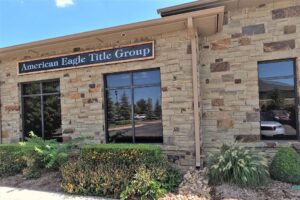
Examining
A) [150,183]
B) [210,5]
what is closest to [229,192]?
[150,183]

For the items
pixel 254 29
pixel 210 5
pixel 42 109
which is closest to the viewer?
Result: pixel 254 29

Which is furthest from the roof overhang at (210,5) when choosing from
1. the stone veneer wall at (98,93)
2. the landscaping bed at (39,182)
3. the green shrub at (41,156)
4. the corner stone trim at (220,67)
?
the landscaping bed at (39,182)

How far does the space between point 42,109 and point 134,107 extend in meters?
3.40

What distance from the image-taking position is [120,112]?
285 inches

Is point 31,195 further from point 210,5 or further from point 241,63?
point 210,5

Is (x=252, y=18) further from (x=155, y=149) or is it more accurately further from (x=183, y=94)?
(x=155, y=149)

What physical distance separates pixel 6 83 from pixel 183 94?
6.23 m

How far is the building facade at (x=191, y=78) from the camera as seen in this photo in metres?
6.11

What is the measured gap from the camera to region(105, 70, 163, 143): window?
6812 mm

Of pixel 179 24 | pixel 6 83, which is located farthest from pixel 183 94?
pixel 6 83

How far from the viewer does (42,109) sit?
8.33m

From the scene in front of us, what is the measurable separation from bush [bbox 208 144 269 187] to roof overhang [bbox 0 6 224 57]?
9.74ft

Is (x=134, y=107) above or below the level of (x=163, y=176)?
above

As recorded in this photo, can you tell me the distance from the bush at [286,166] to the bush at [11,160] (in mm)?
6429
